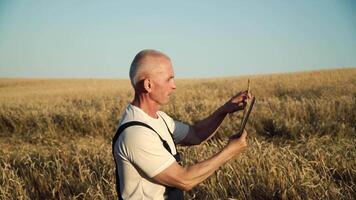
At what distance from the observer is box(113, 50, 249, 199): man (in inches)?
84.1

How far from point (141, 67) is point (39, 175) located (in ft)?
10.9

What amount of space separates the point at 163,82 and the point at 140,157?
0.52 meters

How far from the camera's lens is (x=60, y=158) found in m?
5.86

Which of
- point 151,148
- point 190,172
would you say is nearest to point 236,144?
point 190,172

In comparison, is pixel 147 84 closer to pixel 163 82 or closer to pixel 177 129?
pixel 163 82

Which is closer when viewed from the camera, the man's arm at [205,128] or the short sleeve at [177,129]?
the short sleeve at [177,129]

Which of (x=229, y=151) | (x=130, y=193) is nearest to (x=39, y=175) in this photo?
(x=130, y=193)

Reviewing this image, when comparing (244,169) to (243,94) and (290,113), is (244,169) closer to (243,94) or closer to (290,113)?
(243,94)

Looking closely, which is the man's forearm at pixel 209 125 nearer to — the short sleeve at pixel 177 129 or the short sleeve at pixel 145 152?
the short sleeve at pixel 177 129

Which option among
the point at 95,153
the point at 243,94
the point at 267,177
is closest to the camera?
the point at 243,94

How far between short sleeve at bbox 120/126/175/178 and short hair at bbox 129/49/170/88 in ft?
1.21

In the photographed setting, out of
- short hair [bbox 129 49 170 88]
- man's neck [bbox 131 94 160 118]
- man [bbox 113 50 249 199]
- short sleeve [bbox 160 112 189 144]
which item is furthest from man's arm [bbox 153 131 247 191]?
short sleeve [bbox 160 112 189 144]

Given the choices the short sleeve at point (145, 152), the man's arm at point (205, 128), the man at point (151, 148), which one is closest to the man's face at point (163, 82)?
the man at point (151, 148)

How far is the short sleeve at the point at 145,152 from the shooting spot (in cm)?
213
